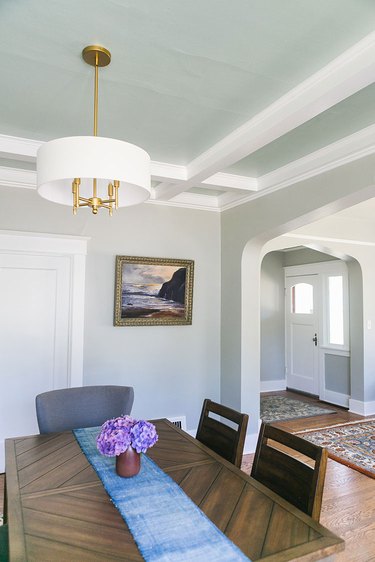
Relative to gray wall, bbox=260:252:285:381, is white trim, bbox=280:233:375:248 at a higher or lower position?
higher

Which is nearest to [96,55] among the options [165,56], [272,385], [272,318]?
[165,56]

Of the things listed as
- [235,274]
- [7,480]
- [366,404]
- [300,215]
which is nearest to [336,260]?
[366,404]

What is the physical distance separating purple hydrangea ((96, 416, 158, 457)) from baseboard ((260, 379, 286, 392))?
5394 mm

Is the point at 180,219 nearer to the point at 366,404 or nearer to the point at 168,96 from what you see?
the point at 168,96

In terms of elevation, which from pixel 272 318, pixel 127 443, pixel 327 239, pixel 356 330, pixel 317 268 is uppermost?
pixel 327 239

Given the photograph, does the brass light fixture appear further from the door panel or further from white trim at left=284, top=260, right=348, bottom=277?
white trim at left=284, top=260, right=348, bottom=277

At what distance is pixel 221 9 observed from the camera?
63.6 inches

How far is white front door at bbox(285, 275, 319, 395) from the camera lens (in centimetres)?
645

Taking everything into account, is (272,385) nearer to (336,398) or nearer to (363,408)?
(336,398)

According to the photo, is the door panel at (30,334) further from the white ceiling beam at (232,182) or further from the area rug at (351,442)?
the area rug at (351,442)

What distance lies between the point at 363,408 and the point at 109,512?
4762 mm

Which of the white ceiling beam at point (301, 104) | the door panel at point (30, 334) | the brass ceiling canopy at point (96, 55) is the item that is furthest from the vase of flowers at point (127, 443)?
the door panel at point (30, 334)

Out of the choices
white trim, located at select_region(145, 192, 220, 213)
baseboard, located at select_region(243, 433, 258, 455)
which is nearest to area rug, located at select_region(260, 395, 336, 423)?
baseboard, located at select_region(243, 433, 258, 455)

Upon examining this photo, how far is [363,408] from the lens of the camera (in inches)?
209
